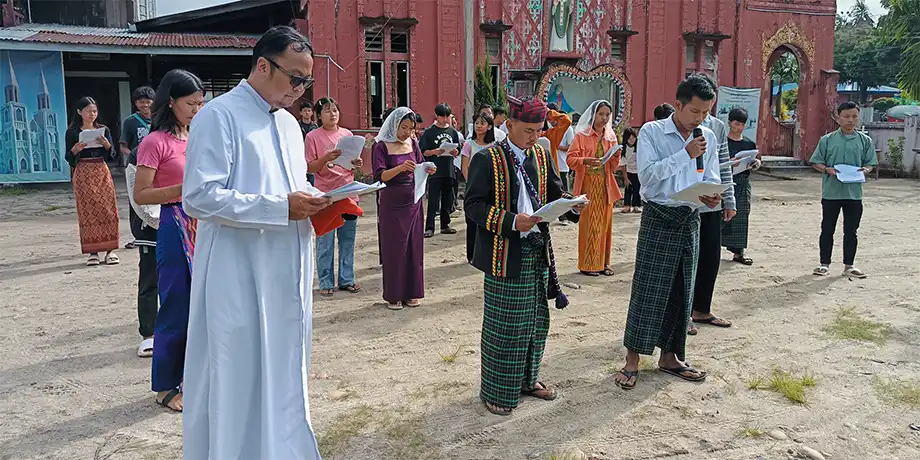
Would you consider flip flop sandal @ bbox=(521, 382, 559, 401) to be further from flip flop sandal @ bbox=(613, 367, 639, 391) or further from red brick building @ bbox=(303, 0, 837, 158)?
red brick building @ bbox=(303, 0, 837, 158)

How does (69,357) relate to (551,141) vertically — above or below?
below

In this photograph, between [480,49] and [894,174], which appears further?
[894,174]

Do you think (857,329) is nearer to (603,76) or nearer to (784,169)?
(603,76)

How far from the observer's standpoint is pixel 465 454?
128 inches

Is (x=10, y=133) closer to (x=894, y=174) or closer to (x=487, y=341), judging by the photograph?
(x=487, y=341)

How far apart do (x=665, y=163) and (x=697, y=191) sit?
28 centimetres

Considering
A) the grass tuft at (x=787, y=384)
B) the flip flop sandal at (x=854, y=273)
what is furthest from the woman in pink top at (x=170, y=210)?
the flip flop sandal at (x=854, y=273)

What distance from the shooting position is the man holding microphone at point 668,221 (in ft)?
12.5

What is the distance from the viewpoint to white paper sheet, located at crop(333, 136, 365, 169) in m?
5.28

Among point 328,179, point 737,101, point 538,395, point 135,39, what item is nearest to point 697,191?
point 538,395

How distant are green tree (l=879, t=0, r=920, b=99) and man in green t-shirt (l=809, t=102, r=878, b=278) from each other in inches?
736

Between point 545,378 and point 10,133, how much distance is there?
14155 mm

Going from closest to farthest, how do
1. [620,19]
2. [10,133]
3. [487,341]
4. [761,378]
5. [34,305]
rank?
[487,341], [761,378], [34,305], [10,133], [620,19]

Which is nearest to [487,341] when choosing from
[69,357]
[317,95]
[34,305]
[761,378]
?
[761,378]
